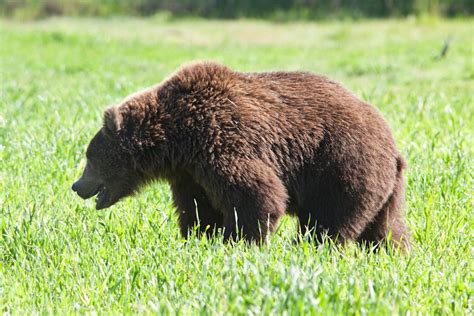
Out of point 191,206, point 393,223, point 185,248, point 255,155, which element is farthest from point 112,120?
point 393,223

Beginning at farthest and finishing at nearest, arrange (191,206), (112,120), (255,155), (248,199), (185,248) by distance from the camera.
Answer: (191,206)
(112,120)
(255,155)
(248,199)
(185,248)

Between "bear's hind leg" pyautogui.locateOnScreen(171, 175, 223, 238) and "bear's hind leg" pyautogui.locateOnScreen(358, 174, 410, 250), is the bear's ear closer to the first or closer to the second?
"bear's hind leg" pyautogui.locateOnScreen(171, 175, 223, 238)

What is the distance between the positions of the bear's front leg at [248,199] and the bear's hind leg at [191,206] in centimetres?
44

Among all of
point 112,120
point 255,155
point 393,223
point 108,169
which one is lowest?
point 393,223

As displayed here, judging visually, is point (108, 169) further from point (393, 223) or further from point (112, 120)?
point (393, 223)

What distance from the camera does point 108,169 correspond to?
5.52 meters

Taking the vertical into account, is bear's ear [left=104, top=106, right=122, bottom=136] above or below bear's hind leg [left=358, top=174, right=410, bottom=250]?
above

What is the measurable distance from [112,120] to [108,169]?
1.22ft

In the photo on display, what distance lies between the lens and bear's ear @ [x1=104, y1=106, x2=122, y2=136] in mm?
5333

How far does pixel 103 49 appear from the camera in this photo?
68.9 feet

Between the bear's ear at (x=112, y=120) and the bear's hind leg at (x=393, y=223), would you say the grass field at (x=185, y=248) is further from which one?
the bear's ear at (x=112, y=120)

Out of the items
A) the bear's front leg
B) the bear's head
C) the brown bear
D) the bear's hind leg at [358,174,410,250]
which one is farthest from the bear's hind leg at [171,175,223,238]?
the bear's hind leg at [358,174,410,250]

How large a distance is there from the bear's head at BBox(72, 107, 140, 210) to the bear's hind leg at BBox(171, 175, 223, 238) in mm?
308

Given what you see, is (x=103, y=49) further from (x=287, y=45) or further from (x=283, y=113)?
(x=283, y=113)
